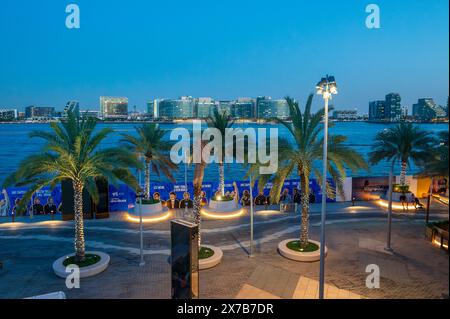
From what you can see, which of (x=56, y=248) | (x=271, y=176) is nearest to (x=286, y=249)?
(x=271, y=176)

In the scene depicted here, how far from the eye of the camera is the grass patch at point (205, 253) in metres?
15.9

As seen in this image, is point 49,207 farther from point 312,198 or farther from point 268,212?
point 312,198

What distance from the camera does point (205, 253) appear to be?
16.3 meters

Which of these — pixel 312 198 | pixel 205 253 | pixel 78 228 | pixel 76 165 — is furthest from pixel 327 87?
pixel 312 198

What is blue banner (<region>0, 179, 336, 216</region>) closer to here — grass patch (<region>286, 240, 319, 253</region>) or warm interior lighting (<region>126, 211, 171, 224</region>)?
warm interior lighting (<region>126, 211, 171, 224</region>)

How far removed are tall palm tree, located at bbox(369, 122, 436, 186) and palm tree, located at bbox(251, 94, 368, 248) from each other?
14.6 m

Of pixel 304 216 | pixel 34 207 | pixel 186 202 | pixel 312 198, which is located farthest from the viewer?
pixel 312 198

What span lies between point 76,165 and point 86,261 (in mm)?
4223

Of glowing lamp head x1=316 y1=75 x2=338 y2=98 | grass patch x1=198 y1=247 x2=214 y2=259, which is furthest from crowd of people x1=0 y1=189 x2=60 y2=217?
glowing lamp head x1=316 y1=75 x2=338 y2=98

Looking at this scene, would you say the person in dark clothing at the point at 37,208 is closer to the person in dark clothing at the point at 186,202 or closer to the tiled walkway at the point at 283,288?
the person in dark clothing at the point at 186,202

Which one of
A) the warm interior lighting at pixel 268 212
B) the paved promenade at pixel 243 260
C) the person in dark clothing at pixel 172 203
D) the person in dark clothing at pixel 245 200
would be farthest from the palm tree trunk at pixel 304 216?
the person in dark clothing at pixel 172 203

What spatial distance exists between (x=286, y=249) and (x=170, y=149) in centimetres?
1379

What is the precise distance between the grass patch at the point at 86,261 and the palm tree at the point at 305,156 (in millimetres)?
8110

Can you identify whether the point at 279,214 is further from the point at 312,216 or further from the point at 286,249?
the point at 286,249
